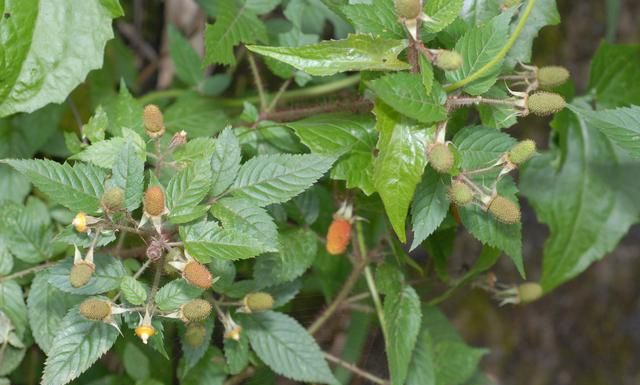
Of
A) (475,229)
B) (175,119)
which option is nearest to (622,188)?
(475,229)

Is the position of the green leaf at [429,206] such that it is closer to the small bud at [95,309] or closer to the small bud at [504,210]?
the small bud at [504,210]

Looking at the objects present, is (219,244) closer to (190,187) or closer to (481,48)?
(190,187)

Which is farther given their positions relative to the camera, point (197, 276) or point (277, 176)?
point (277, 176)

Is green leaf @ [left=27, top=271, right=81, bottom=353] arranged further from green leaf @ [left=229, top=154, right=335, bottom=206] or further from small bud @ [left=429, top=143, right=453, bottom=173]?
small bud @ [left=429, top=143, right=453, bottom=173]

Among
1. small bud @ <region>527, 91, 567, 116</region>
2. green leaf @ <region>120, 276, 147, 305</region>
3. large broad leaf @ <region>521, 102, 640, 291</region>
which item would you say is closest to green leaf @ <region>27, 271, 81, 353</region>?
green leaf @ <region>120, 276, 147, 305</region>

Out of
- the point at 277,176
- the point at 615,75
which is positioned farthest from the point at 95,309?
the point at 615,75

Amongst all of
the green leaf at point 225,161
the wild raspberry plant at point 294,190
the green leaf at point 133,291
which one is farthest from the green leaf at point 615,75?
the green leaf at point 133,291
